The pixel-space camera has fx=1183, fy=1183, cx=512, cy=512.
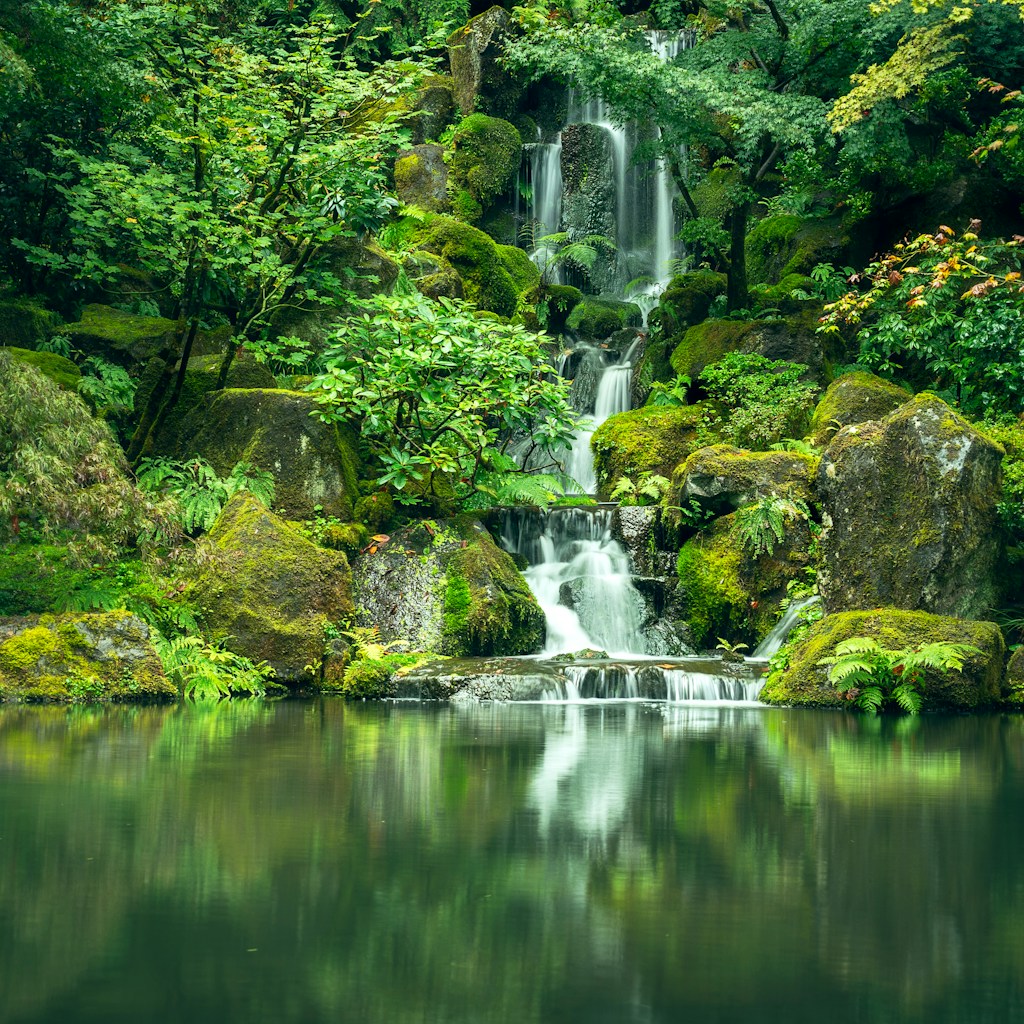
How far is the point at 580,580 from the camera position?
15359 mm

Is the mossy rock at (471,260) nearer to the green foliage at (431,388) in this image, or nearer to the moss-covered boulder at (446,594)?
the green foliage at (431,388)

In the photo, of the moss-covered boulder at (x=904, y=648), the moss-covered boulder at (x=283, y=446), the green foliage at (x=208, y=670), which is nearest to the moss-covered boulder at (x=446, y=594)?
the moss-covered boulder at (x=283, y=446)

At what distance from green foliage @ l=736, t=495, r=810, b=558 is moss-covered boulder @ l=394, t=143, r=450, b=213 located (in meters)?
12.9

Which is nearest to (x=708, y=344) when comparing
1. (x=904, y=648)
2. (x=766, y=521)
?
(x=766, y=521)

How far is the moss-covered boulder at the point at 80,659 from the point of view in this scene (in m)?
10.9

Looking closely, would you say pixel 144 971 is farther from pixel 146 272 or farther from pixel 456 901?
pixel 146 272

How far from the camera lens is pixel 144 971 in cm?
321

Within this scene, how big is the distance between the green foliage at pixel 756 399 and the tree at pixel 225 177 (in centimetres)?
574

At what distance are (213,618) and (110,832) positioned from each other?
7492mm

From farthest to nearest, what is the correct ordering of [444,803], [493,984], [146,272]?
[146,272] → [444,803] → [493,984]

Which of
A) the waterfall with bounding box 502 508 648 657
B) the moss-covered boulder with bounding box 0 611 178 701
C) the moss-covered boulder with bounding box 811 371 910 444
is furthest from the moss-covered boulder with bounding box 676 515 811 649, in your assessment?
the moss-covered boulder with bounding box 0 611 178 701

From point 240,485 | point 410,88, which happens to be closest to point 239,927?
point 240,485

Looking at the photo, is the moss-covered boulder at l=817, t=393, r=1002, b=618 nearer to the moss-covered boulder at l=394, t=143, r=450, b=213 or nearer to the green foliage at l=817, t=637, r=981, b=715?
the green foliage at l=817, t=637, r=981, b=715

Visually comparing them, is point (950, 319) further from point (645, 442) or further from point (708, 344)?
point (645, 442)
